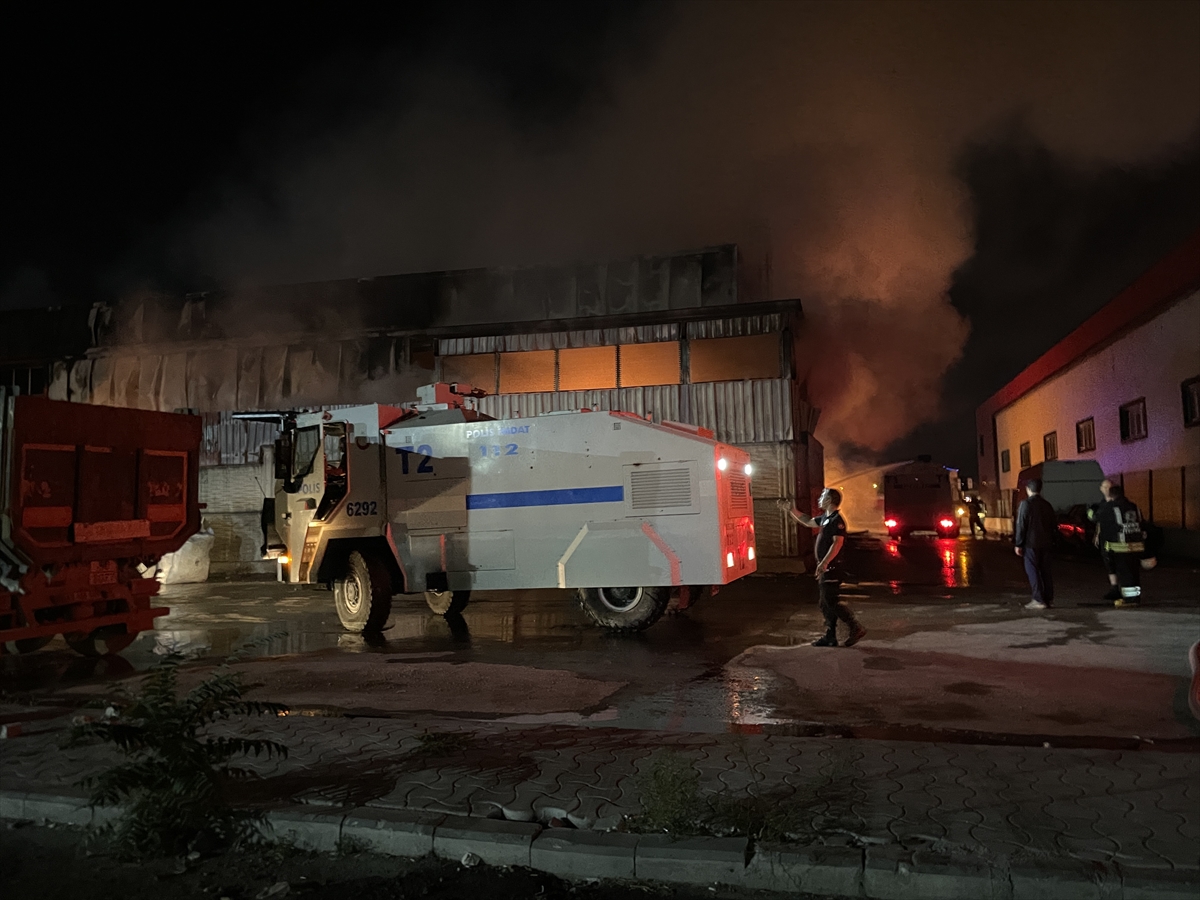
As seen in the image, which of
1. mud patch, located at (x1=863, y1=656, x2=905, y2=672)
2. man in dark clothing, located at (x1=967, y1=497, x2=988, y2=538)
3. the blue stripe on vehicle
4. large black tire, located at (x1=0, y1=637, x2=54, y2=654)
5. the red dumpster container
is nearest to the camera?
mud patch, located at (x1=863, y1=656, x2=905, y2=672)

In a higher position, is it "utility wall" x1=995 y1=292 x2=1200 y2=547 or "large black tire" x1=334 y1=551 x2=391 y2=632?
"utility wall" x1=995 y1=292 x2=1200 y2=547

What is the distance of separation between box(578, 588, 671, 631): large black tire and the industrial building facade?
47.7 feet

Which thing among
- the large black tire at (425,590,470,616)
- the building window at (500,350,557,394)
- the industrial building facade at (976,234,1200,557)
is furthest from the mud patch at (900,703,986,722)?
the industrial building facade at (976,234,1200,557)

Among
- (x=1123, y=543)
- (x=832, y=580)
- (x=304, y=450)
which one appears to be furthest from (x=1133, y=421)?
(x=304, y=450)

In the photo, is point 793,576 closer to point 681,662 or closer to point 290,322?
point 681,662

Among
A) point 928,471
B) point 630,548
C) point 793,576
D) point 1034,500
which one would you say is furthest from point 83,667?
point 928,471

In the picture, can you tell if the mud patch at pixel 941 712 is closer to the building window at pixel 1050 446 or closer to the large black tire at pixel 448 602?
the large black tire at pixel 448 602

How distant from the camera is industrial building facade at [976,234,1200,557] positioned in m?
18.4

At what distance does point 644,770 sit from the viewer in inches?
160

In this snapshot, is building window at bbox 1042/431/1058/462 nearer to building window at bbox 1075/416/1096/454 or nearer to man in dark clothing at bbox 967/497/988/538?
building window at bbox 1075/416/1096/454

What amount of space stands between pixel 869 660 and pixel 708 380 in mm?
12453

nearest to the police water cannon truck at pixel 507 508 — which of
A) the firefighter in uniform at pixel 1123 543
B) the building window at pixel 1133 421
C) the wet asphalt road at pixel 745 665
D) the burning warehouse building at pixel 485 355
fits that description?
the wet asphalt road at pixel 745 665

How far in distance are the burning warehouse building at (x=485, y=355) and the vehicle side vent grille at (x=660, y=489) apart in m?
9.16

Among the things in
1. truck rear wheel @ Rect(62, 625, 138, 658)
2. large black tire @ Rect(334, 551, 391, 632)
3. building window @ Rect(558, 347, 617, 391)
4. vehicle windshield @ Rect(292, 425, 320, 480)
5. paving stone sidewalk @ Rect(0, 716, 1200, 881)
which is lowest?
paving stone sidewalk @ Rect(0, 716, 1200, 881)
